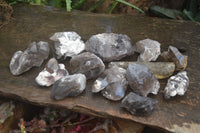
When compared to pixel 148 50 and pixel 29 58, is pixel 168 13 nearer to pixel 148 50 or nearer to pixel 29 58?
pixel 148 50

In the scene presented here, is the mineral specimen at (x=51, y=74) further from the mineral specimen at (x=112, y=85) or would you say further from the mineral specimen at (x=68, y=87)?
the mineral specimen at (x=112, y=85)

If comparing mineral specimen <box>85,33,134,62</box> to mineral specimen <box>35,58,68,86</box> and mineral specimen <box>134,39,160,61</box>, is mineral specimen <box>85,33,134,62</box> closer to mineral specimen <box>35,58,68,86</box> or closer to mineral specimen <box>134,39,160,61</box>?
mineral specimen <box>134,39,160,61</box>

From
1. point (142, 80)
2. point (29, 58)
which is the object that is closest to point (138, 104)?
point (142, 80)

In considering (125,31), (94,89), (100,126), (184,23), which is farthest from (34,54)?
(184,23)

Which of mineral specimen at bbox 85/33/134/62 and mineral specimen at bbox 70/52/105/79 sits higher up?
mineral specimen at bbox 85/33/134/62

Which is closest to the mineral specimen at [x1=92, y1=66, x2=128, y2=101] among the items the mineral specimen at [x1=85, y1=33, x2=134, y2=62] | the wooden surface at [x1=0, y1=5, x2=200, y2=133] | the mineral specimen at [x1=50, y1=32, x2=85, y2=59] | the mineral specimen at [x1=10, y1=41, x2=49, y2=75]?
the wooden surface at [x1=0, y1=5, x2=200, y2=133]

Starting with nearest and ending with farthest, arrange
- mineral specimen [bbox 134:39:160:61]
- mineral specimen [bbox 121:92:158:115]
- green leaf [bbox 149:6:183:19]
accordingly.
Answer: mineral specimen [bbox 121:92:158:115], mineral specimen [bbox 134:39:160:61], green leaf [bbox 149:6:183:19]
